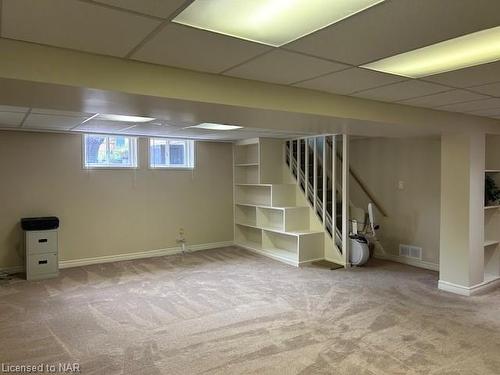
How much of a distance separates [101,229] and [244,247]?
2512mm

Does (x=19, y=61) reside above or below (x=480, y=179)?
above

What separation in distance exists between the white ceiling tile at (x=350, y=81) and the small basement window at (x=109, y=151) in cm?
413

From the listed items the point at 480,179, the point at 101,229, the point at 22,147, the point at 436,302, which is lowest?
the point at 436,302

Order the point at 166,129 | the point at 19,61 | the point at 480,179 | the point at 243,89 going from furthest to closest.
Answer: the point at 166,129, the point at 480,179, the point at 243,89, the point at 19,61

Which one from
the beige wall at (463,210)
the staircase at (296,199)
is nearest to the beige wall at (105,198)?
the staircase at (296,199)

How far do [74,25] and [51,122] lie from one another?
324 centimetres

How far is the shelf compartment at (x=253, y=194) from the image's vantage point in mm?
6613

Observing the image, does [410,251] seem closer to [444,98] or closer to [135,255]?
[444,98]

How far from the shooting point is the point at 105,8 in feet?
4.90

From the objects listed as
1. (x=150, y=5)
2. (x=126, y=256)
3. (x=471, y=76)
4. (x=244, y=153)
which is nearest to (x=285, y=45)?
(x=150, y=5)

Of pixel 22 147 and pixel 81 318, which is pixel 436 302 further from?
pixel 22 147

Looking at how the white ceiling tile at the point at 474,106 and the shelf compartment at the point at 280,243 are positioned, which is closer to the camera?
the white ceiling tile at the point at 474,106

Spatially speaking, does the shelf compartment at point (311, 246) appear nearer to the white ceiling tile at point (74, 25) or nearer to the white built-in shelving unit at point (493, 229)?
the white built-in shelving unit at point (493, 229)

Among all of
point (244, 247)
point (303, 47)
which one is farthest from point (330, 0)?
point (244, 247)
